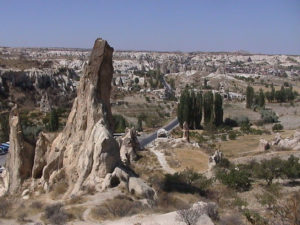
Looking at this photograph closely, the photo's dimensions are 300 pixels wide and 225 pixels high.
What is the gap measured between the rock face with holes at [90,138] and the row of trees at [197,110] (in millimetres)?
35292

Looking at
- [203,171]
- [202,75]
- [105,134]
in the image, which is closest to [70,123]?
[105,134]

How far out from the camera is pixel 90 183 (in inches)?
565

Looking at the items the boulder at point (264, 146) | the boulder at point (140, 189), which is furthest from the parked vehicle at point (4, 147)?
the boulder at point (140, 189)

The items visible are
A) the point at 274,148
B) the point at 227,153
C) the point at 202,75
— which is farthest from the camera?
the point at 202,75

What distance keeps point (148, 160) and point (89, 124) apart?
1147 centimetres

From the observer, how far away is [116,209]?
1223cm

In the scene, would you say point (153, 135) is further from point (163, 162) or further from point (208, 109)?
point (163, 162)

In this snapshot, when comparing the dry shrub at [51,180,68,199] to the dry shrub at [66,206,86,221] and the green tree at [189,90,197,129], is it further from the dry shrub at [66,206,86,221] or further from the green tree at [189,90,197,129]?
the green tree at [189,90,197,129]

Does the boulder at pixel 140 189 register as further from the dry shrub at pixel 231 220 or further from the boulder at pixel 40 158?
the boulder at pixel 40 158

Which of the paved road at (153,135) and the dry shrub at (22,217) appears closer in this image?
the dry shrub at (22,217)

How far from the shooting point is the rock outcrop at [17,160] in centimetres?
1636

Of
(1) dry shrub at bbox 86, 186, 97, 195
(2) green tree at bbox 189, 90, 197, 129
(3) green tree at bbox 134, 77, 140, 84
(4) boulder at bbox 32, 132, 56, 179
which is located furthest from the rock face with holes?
(3) green tree at bbox 134, 77, 140, 84

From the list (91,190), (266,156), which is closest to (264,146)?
(266,156)

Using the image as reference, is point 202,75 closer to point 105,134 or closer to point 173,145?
point 173,145
